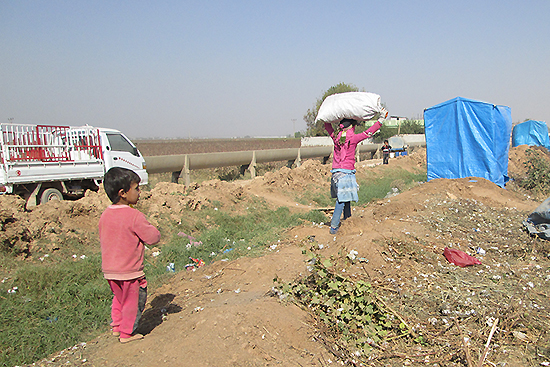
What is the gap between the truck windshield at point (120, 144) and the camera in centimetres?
931

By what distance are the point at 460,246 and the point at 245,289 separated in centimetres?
296

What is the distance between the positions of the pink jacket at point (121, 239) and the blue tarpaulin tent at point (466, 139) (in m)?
10.2

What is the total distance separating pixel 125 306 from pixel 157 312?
749 mm

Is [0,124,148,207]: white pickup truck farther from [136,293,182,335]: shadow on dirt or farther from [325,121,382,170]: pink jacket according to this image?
[325,121,382,170]: pink jacket

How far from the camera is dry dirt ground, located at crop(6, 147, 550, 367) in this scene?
242 cm

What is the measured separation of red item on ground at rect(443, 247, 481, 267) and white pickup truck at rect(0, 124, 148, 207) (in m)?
7.78

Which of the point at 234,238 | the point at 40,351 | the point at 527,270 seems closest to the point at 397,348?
the point at 527,270

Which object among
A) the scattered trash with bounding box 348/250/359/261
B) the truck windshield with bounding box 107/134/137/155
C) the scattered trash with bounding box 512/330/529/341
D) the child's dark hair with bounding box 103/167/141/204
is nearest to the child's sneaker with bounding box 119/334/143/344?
the child's dark hair with bounding box 103/167/141/204

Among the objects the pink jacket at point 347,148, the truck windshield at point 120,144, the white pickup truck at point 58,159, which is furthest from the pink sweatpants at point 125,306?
the truck windshield at point 120,144

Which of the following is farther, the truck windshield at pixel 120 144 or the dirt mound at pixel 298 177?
the dirt mound at pixel 298 177

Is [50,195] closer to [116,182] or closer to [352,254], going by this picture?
[116,182]

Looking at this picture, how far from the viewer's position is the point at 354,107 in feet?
15.6

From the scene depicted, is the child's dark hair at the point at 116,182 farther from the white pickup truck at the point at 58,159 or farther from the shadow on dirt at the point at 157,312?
the white pickup truck at the point at 58,159

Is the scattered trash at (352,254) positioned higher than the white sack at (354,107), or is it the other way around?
the white sack at (354,107)
